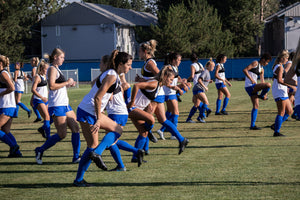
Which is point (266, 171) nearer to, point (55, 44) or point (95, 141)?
point (95, 141)

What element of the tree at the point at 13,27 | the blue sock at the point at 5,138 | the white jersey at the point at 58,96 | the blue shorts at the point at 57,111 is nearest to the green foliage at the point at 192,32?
the tree at the point at 13,27

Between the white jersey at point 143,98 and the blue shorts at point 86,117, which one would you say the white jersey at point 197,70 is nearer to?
the white jersey at point 143,98

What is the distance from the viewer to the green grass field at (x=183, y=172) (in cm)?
648

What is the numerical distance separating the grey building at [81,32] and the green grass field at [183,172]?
44.1m

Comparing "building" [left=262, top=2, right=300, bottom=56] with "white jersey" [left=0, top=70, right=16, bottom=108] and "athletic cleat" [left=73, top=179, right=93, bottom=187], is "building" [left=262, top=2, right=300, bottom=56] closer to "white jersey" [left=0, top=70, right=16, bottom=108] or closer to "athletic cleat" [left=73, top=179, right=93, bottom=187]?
"white jersey" [left=0, top=70, right=16, bottom=108]

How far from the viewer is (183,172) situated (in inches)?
302

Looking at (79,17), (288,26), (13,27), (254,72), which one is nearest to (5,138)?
(254,72)

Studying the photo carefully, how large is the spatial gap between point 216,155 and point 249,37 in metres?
45.4

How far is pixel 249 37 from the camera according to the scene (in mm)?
52750

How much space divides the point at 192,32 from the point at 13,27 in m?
19.8

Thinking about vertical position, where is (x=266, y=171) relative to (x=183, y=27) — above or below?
below

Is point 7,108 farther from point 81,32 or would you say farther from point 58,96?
point 81,32

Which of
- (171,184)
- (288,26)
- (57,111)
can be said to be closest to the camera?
Result: (171,184)

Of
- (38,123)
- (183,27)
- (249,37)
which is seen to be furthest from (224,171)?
(249,37)
